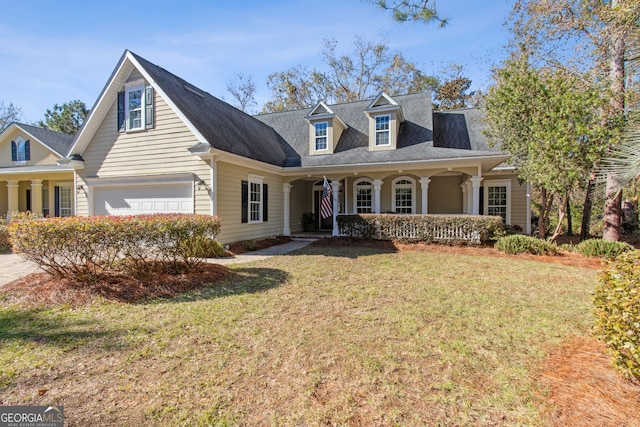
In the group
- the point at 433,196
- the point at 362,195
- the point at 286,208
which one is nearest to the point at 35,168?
the point at 286,208

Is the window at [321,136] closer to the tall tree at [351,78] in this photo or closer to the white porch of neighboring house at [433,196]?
the white porch of neighboring house at [433,196]

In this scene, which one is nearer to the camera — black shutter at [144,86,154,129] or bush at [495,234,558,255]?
bush at [495,234,558,255]

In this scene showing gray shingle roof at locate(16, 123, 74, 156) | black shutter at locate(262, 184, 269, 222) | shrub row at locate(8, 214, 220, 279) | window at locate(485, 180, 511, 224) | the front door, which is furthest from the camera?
the front door

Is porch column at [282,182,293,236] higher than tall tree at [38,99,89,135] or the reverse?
the reverse

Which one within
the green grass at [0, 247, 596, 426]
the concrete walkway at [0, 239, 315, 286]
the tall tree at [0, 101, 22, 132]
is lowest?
the green grass at [0, 247, 596, 426]

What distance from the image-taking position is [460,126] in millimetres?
14977

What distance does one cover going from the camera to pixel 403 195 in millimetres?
14539

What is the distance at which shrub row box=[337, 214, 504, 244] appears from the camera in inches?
408

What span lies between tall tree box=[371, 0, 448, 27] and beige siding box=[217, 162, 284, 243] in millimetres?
6418

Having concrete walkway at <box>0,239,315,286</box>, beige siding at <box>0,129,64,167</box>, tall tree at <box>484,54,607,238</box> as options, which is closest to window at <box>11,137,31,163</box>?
beige siding at <box>0,129,64,167</box>

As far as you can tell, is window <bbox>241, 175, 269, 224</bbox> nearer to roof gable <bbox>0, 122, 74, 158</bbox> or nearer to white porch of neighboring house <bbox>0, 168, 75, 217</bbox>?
white porch of neighboring house <bbox>0, 168, 75, 217</bbox>

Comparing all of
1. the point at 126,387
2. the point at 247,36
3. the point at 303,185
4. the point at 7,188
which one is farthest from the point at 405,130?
the point at 7,188

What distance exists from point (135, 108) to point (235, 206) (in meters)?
4.92

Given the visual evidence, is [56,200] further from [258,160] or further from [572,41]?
[572,41]
